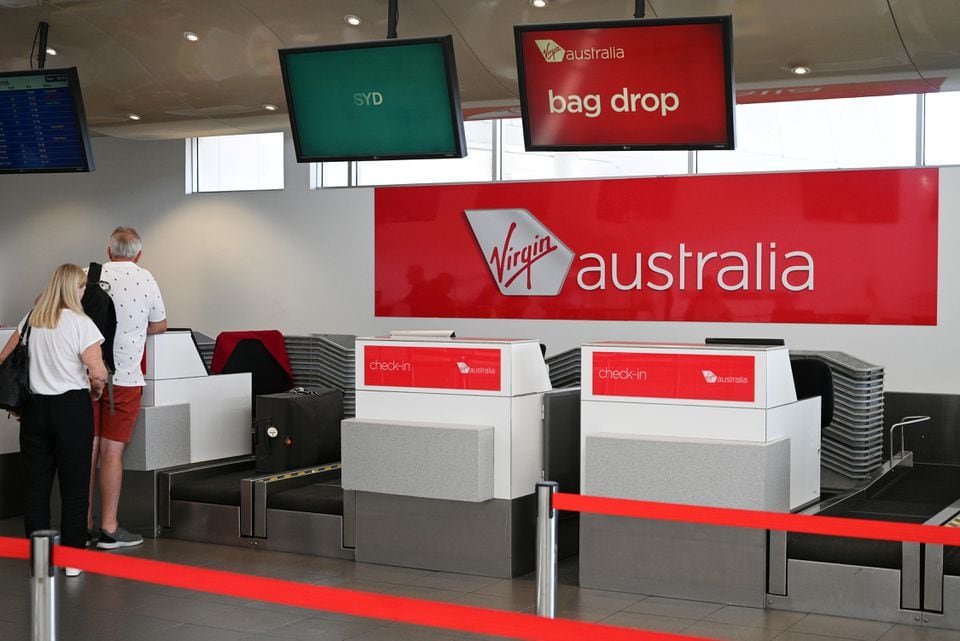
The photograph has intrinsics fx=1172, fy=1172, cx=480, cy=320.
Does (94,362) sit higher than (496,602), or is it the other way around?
(94,362)

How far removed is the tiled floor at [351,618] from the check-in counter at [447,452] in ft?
0.51

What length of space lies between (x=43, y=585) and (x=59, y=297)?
2611mm

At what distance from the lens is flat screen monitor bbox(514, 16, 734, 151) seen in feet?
16.1

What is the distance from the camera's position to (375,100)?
5.51 meters

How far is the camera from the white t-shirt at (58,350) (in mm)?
5391

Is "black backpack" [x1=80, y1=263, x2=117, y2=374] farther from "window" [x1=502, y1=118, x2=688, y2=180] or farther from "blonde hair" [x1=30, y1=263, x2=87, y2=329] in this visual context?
"window" [x1=502, y1=118, x2=688, y2=180]

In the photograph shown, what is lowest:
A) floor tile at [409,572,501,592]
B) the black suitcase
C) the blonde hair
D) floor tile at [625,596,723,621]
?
floor tile at [625,596,723,621]

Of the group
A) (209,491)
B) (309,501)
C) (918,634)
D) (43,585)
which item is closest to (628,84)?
(918,634)

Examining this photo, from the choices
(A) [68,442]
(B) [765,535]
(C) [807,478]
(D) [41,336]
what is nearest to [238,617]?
(A) [68,442]

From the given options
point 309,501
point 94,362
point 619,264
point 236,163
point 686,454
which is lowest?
point 309,501

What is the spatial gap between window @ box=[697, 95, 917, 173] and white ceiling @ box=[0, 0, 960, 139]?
2.59 metres

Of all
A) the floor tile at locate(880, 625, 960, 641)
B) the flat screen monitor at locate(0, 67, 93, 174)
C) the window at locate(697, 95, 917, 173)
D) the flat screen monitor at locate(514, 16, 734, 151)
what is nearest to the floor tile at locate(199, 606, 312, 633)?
the flat screen monitor at locate(514, 16, 734, 151)

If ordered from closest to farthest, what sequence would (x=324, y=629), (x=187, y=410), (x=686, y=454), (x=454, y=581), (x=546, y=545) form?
(x=546, y=545)
(x=324, y=629)
(x=686, y=454)
(x=454, y=581)
(x=187, y=410)

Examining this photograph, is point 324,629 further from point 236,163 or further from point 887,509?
point 236,163
